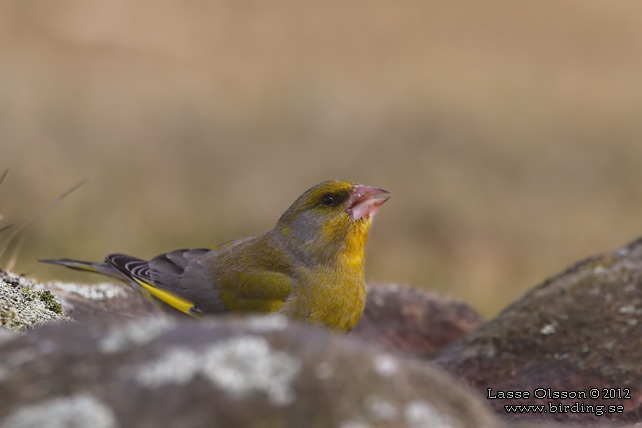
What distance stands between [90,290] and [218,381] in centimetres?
371

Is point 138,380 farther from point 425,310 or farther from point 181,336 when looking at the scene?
point 425,310

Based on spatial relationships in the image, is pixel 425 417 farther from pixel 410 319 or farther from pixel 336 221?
pixel 410 319

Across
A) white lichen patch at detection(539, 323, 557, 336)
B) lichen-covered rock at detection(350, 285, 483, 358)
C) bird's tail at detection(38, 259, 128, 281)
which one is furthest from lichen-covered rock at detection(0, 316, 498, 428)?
lichen-covered rock at detection(350, 285, 483, 358)

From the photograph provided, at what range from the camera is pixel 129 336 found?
2246mm

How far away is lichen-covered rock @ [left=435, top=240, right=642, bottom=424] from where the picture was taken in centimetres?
470

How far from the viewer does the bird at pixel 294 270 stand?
15.5ft

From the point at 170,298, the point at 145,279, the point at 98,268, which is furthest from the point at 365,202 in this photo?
the point at 98,268

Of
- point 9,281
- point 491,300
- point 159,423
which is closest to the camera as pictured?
point 159,423

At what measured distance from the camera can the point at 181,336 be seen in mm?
2229

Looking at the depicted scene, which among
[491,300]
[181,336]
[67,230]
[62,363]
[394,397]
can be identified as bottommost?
[67,230]

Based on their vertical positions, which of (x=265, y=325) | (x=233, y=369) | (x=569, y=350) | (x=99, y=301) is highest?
(x=569, y=350)

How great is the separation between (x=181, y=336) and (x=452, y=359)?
347 centimetres

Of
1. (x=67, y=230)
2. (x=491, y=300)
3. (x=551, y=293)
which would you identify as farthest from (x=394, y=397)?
(x=67, y=230)

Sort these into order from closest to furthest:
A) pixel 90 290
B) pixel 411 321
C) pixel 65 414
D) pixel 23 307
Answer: pixel 65 414, pixel 23 307, pixel 90 290, pixel 411 321
